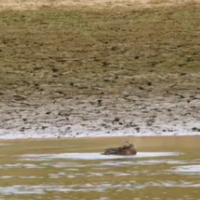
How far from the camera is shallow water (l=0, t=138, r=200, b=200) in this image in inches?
393

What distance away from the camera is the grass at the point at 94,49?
1775 centimetres

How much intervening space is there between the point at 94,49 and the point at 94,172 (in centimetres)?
881

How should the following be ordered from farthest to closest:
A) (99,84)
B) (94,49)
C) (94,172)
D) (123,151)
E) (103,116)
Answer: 1. (94,49)
2. (99,84)
3. (103,116)
4. (123,151)
5. (94,172)

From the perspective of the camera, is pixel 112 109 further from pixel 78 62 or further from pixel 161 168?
pixel 161 168

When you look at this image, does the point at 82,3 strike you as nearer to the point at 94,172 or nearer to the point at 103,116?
the point at 103,116

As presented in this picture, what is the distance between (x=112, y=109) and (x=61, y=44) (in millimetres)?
4470

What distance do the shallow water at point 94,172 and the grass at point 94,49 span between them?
4.10 metres

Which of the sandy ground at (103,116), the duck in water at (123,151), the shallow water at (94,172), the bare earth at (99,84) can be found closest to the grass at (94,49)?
the bare earth at (99,84)

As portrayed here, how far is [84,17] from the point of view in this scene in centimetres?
2178

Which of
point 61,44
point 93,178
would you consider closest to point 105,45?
point 61,44

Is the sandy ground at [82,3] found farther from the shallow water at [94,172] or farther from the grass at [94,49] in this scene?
the shallow water at [94,172]

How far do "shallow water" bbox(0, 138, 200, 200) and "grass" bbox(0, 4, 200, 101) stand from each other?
4102 millimetres

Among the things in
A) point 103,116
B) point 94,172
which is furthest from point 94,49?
point 94,172

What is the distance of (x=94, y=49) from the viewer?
1981 cm
